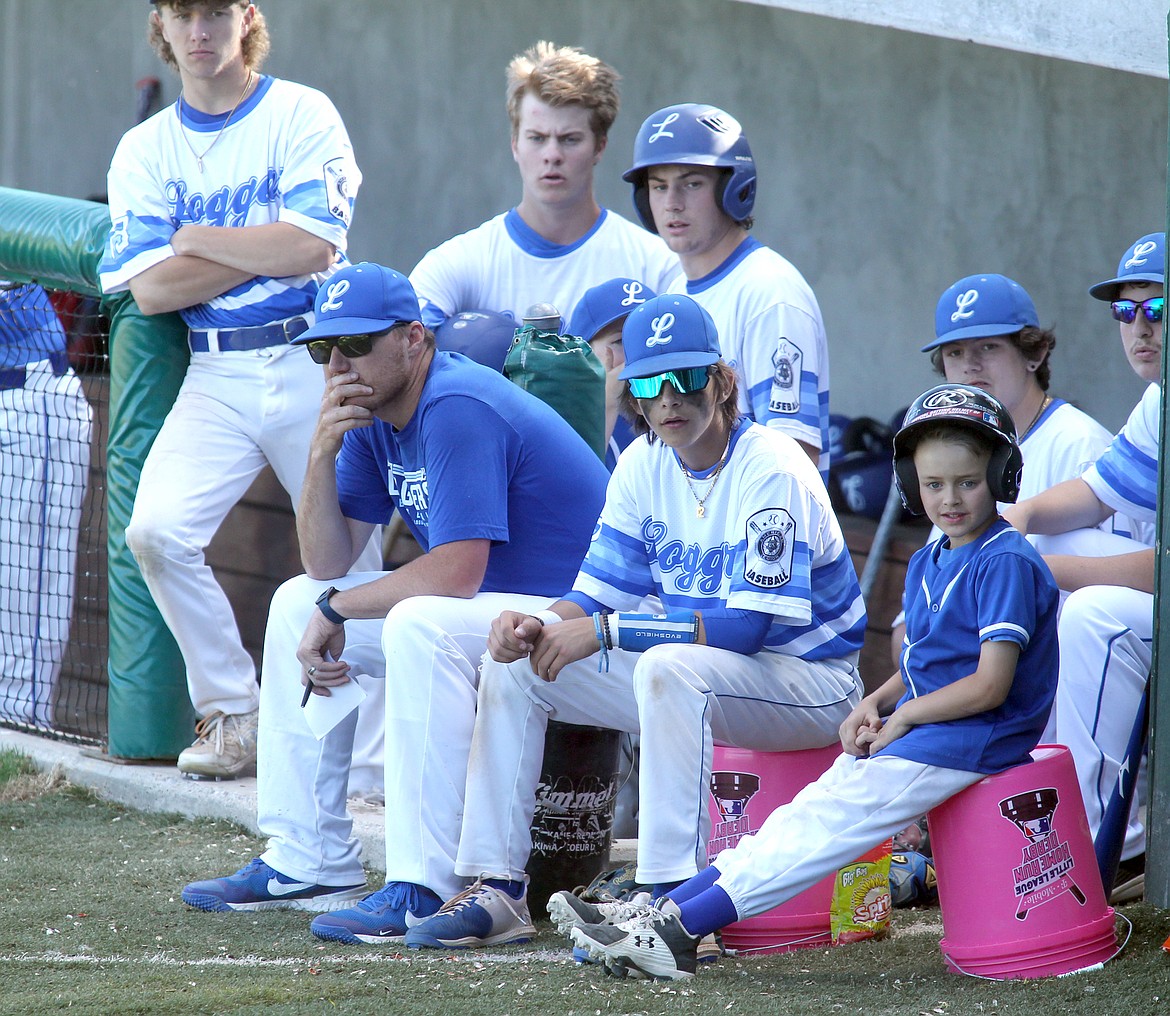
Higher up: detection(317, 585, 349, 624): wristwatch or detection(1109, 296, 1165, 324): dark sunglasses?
detection(1109, 296, 1165, 324): dark sunglasses

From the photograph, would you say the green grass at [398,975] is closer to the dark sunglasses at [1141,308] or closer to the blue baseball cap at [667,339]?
the blue baseball cap at [667,339]

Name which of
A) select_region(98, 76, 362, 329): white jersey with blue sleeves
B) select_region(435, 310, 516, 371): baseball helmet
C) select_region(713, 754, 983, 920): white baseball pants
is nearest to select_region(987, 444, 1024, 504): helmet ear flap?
select_region(713, 754, 983, 920): white baseball pants

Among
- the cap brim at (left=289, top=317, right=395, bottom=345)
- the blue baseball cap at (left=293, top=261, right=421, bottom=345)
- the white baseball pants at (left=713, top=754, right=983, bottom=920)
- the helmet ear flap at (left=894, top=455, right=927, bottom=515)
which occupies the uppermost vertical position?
the blue baseball cap at (left=293, top=261, right=421, bottom=345)

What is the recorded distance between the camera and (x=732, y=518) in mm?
3143

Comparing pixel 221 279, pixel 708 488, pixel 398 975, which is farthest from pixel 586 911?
pixel 221 279

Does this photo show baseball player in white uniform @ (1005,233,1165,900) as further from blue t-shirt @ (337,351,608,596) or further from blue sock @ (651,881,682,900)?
blue t-shirt @ (337,351,608,596)

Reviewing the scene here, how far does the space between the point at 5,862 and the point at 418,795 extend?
131 cm

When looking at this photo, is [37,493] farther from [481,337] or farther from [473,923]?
[473,923]

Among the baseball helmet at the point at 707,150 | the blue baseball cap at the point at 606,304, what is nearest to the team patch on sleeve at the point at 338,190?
the blue baseball cap at the point at 606,304

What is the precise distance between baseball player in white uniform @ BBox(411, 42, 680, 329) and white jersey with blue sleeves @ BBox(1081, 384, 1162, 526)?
1.29 metres

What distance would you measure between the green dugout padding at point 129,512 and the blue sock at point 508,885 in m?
1.76

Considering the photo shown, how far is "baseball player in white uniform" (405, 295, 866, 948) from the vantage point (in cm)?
299

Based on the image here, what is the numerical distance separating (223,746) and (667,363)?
196 centimetres

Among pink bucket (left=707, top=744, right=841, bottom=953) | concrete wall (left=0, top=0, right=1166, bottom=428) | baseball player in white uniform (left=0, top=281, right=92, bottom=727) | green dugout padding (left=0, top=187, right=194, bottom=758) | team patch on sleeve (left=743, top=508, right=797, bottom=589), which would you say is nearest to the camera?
team patch on sleeve (left=743, top=508, right=797, bottom=589)
